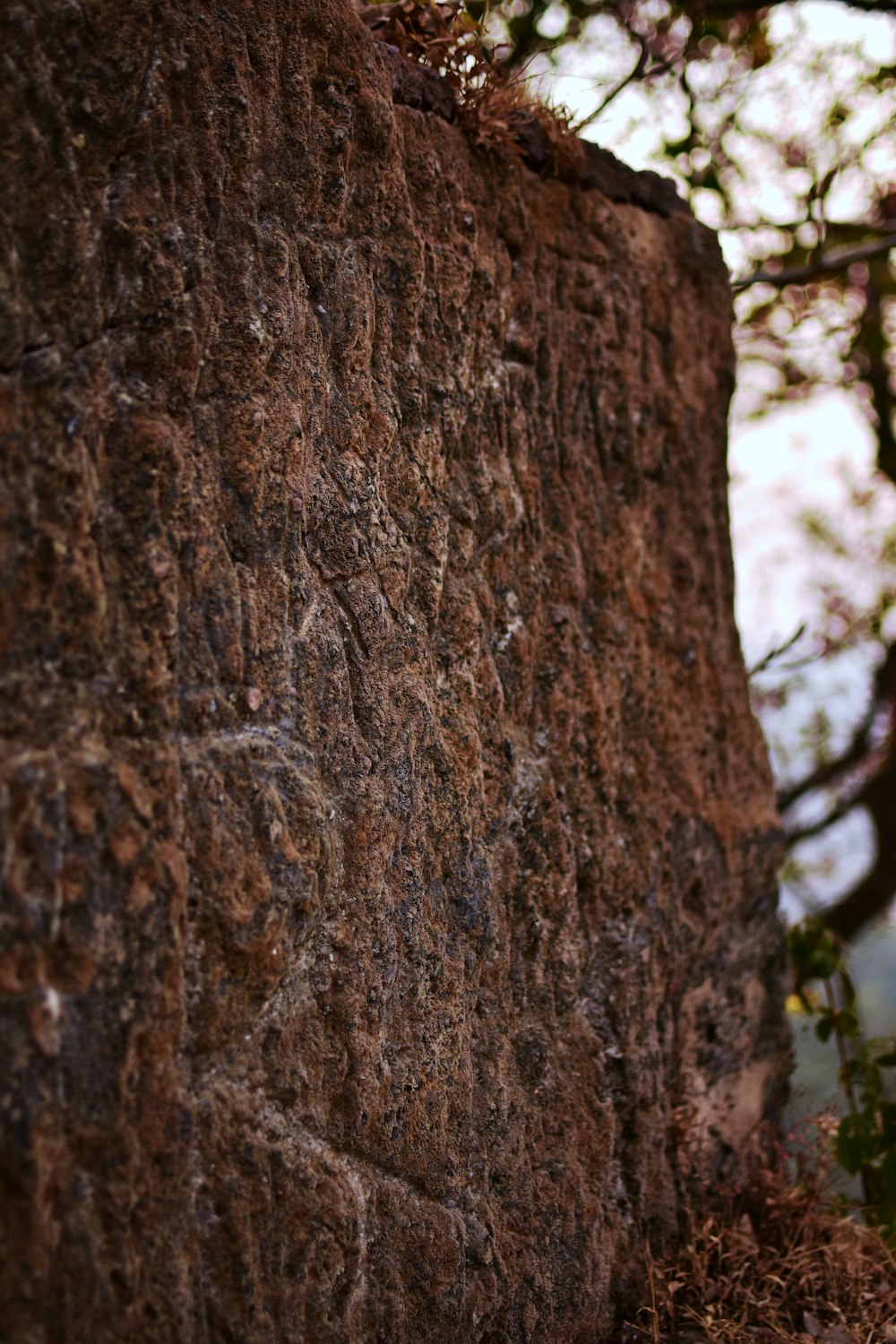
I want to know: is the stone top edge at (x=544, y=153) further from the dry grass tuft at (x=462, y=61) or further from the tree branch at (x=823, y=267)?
the tree branch at (x=823, y=267)

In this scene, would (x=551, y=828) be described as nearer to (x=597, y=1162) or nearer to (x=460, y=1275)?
(x=597, y=1162)

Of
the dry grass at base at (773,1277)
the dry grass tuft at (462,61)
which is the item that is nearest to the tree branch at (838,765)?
the dry grass at base at (773,1277)

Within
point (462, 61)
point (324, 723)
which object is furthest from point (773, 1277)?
point (462, 61)

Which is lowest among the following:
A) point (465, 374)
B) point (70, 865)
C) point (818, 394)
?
point (70, 865)

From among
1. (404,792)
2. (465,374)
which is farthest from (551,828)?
(465,374)

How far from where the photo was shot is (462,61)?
2066 millimetres

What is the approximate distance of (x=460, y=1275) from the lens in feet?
5.90

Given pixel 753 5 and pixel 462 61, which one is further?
pixel 753 5

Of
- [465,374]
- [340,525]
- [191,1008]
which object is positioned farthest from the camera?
[465,374]

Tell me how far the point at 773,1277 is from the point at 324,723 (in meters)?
1.54

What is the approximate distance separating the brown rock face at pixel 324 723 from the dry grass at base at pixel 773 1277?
0.10 m

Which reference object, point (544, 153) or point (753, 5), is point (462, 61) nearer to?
point (544, 153)

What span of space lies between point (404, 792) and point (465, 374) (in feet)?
2.53

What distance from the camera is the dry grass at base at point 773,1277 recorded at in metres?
2.14
